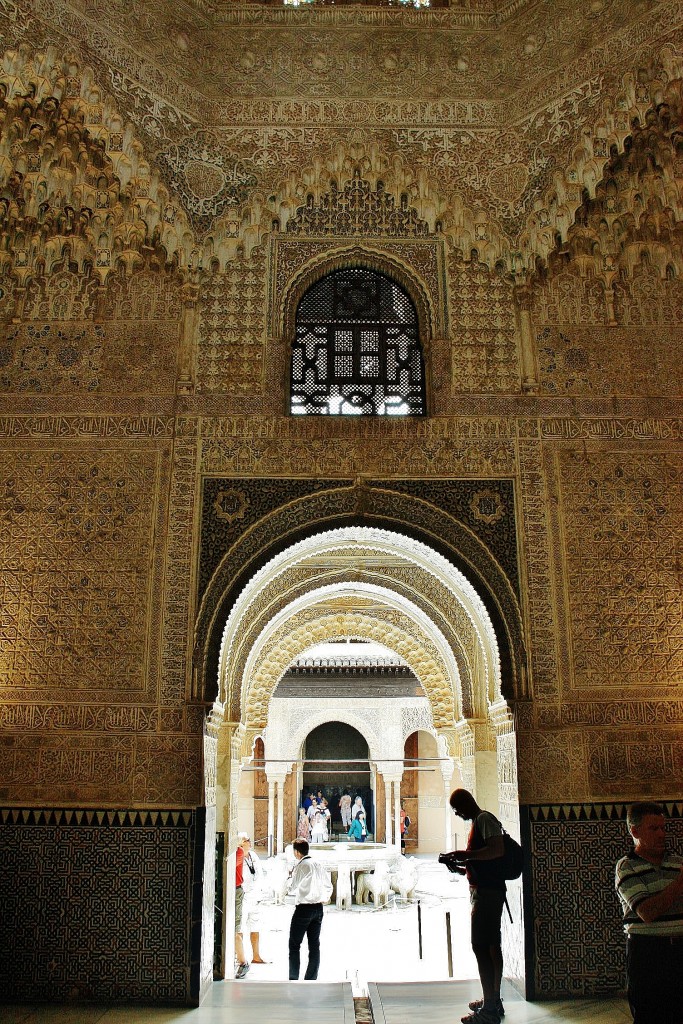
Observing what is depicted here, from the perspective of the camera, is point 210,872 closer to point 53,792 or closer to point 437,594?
point 53,792

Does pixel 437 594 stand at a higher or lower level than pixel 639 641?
higher

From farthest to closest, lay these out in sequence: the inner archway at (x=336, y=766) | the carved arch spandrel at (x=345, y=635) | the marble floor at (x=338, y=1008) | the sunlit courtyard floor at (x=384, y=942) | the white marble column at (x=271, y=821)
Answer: the inner archway at (x=336, y=766) → the white marble column at (x=271, y=821) → the carved arch spandrel at (x=345, y=635) → the sunlit courtyard floor at (x=384, y=942) → the marble floor at (x=338, y=1008)

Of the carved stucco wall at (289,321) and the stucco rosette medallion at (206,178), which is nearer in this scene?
the carved stucco wall at (289,321)

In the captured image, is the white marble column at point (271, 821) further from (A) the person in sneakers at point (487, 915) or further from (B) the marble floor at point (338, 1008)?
(A) the person in sneakers at point (487, 915)

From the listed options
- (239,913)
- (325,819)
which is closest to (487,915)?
(239,913)

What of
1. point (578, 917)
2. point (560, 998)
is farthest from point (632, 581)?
point (560, 998)

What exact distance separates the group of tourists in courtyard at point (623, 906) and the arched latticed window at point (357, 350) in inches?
104

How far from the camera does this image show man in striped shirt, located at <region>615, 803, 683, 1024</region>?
269cm

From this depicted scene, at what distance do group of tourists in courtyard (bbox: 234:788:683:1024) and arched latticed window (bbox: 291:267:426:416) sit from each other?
2.63 meters

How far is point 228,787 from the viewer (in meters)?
6.73

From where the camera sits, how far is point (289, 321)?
5.51 metres

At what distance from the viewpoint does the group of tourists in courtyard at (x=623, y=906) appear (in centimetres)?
269

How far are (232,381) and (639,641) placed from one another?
10.2 feet

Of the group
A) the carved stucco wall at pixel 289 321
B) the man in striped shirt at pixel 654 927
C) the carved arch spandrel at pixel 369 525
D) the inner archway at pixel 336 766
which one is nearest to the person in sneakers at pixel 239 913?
the carved stucco wall at pixel 289 321
